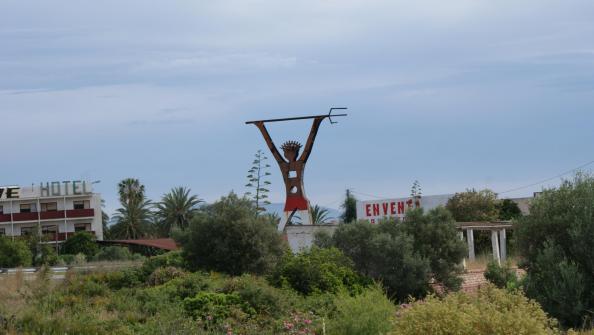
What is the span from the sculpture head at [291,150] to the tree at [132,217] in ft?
167

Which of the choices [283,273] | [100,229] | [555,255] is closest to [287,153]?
[283,273]

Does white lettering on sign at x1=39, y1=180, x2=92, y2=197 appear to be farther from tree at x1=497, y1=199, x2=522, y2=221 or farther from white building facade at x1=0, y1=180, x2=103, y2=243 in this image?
tree at x1=497, y1=199, x2=522, y2=221

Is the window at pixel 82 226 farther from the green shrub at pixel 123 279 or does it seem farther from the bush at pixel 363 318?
the bush at pixel 363 318

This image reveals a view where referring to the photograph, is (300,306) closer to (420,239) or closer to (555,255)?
(555,255)

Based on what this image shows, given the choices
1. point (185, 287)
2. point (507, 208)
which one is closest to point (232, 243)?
point (185, 287)

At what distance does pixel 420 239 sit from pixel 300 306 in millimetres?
8763

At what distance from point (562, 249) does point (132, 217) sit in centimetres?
7319

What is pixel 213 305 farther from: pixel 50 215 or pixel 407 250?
pixel 50 215

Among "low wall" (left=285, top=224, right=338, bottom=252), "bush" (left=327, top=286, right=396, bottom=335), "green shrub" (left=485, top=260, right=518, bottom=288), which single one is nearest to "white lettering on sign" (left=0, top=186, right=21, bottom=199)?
"low wall" (left=285, top=224, right=338, bottom=252)

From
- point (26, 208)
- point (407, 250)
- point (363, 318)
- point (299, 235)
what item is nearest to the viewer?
point (363, 318)

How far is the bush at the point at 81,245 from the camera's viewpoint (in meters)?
75.6

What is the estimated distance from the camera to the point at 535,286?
72.2 ft

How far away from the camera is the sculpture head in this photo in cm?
4228

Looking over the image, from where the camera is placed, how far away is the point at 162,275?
23078 millimetres
